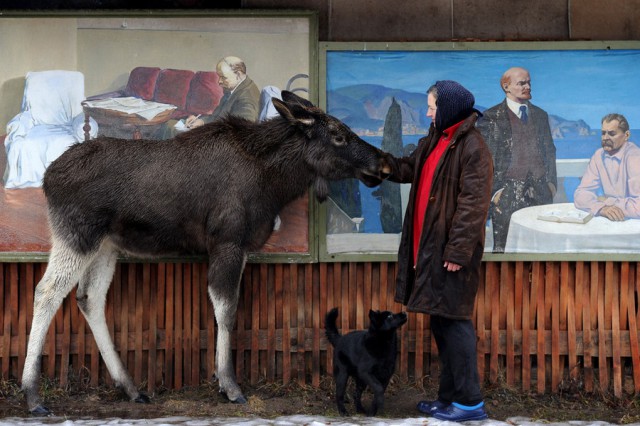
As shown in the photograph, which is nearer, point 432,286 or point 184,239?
point 432,286

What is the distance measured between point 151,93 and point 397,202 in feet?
7.49

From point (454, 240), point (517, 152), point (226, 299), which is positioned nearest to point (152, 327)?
point (226, 299)

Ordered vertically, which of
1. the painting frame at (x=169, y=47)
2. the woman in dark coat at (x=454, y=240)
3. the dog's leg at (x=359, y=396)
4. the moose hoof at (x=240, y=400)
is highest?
the painting frame at (x=169, y=47)

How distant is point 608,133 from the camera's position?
7.52m

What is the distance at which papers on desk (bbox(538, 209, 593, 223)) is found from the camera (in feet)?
24.6

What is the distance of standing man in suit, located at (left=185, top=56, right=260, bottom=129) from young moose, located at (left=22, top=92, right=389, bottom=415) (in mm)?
329

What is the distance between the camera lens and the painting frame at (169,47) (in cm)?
759

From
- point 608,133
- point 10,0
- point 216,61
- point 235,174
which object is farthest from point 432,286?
point 10,0

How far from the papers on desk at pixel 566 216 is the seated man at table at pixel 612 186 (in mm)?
49

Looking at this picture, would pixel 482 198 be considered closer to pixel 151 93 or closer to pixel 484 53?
pixel 484 53

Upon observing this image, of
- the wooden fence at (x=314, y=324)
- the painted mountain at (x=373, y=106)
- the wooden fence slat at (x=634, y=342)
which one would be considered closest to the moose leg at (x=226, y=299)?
the wooden fence at (x=314, y=324)

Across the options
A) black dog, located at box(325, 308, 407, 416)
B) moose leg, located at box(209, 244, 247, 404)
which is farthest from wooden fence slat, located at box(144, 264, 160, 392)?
black dog, located at box(325, 308, 407, 416)

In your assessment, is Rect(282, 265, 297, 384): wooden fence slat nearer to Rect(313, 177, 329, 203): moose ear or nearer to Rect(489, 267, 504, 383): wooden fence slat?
Rect(313, 177, 329, 203): moose ear

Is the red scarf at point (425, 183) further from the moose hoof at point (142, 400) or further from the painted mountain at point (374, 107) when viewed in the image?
the moose hoof at point (142, 400)
